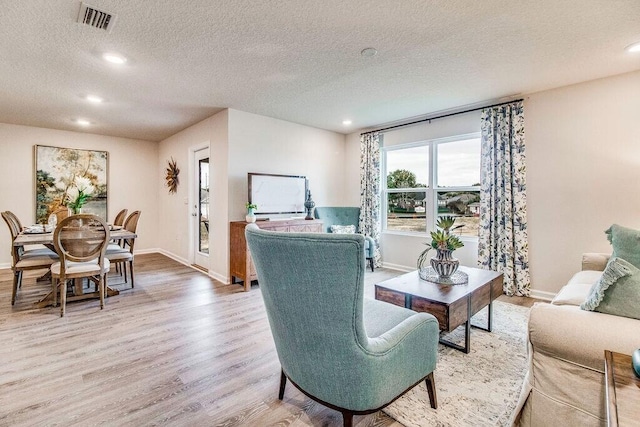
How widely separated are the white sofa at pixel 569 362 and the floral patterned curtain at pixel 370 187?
3667mm

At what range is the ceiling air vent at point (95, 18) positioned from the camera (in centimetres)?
200

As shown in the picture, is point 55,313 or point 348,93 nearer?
point 55,313

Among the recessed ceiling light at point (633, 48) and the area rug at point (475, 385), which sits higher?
the recessed ceiling light at point (633, 48)

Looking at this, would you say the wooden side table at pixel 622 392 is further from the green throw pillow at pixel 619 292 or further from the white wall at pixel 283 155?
the white wall at pixel 283 155

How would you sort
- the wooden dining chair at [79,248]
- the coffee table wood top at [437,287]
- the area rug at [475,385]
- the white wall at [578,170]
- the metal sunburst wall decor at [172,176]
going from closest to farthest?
1. the area rug at [475,385]
2. the coffee table wood top at [437,287]
3. the wooden dining chair at [79,248]
4. the white wall at [578,170]
5. the metal sunburst wall decor at [172,176]

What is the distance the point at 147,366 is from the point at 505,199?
4.11 meters

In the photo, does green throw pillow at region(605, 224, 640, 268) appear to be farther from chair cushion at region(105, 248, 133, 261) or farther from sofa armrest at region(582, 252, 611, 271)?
chair cushion at region(105, 248, 133, 261)

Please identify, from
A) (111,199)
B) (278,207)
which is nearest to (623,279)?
(278,207)

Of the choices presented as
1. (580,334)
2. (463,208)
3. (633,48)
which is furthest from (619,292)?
(463,208)

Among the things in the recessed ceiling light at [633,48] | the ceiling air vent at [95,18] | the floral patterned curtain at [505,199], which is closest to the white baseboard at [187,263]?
the ceiling air vent at [95,18]

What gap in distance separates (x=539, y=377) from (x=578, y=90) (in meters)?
3.41

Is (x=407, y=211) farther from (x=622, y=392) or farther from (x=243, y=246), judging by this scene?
(x=622, y=392)

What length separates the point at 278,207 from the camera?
459 cm

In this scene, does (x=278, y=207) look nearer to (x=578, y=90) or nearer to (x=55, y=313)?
(x=55, y=313)
